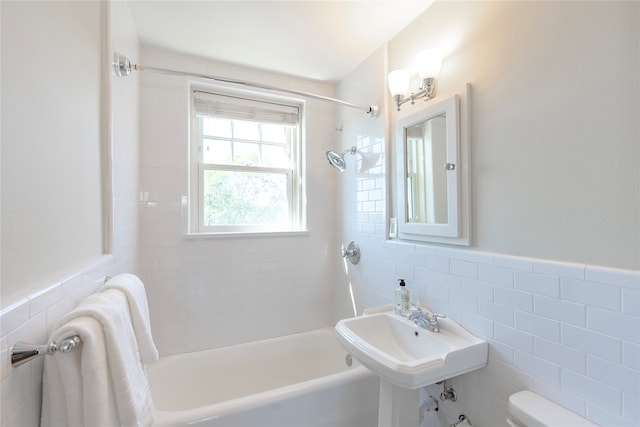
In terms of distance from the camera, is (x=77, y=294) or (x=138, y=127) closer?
(x=77, y=294)

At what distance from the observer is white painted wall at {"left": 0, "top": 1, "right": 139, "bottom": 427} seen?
1.81 feet

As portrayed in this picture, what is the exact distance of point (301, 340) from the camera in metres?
2.16

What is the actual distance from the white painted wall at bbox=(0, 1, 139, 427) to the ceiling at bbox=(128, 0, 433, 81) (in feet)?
1.27

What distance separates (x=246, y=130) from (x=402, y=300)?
1.72 m

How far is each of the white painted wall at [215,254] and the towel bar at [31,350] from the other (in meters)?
1.36

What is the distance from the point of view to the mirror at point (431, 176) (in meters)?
1.26

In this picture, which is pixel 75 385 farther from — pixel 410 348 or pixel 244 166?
pixel 244 166

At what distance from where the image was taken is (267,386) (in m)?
1.96

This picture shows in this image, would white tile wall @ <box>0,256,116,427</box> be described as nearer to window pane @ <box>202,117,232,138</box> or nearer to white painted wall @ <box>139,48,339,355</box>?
white painted wall @ <box>139,48,339,355</box>

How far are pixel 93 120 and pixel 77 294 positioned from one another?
0.63 metres

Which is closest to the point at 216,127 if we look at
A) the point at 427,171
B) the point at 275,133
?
the point at 275,133

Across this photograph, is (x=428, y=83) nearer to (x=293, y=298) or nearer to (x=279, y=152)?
→ (x=279, y=152)

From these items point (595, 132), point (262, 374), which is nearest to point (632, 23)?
point (595, 132)

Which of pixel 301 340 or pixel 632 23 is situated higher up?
pixel 632 23
